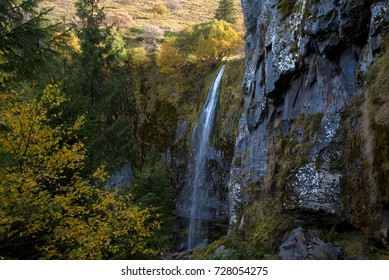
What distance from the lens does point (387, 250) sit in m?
6.27

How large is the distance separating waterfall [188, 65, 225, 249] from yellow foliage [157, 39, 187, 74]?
4.92 metres

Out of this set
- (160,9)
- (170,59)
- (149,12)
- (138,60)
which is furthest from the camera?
(149,12)

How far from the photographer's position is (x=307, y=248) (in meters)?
7.12

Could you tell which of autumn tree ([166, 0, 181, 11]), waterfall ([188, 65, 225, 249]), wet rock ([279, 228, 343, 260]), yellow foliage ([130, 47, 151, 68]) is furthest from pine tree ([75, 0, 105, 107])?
autumn tree ([166, 0, 181, 11])

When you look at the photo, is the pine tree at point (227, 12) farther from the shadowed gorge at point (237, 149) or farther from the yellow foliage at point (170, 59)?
the shadowed gorge at point (237, 149)

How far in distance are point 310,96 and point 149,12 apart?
4877 cm

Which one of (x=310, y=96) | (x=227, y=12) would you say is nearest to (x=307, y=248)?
(x=310, y=96)

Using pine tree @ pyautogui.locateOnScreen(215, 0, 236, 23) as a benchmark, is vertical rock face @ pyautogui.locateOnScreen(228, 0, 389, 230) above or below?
below

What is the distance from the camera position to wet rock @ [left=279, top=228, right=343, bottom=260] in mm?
6824

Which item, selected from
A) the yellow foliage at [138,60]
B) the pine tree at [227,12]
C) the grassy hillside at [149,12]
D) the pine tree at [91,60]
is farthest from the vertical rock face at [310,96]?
the grassy hillside at [149,12]

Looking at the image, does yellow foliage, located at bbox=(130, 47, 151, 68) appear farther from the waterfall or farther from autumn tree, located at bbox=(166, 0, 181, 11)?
autumn tree, located at bbox=(166, 0, 181, 11)

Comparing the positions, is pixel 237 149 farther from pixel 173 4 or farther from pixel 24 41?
pixel 173 4
